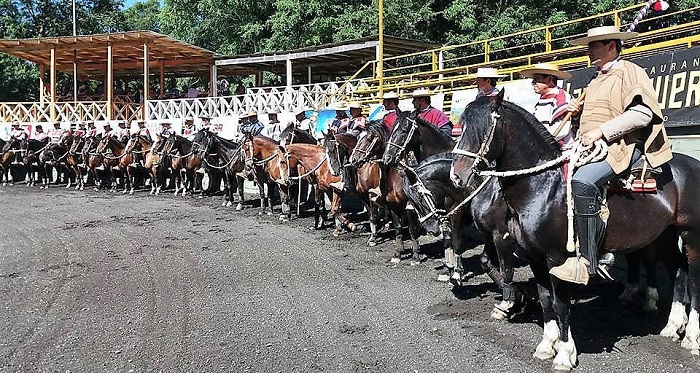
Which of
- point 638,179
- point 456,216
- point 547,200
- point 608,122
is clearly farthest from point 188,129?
point 608,122

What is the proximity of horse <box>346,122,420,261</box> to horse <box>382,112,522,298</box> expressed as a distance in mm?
927

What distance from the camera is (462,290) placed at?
7.80 metres

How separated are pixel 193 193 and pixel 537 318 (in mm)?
15479

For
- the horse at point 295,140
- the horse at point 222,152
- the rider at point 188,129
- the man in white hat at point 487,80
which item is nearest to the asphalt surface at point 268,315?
the man in white hat at point 487,80

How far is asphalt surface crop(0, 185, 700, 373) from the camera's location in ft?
17.5

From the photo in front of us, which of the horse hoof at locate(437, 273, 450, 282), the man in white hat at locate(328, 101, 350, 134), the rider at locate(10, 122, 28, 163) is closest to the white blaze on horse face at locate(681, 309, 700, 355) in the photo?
the horse hoof at locate(437, 273, 450, 282)

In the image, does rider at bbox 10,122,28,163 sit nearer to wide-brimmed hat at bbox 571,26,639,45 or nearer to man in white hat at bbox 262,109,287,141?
man in white hat at bbox 262,109,287,141

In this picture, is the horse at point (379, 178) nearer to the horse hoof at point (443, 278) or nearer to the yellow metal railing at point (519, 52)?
the horse hoof at point (443, 278)

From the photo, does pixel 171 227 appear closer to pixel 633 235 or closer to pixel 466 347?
pixel 466 347

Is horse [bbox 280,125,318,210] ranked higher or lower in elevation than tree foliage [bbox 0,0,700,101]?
lower

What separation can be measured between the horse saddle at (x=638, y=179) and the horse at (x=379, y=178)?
167 inches

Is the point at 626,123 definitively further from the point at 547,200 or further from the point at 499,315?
the point at 499,315

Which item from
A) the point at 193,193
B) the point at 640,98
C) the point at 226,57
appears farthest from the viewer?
the point at 226,57

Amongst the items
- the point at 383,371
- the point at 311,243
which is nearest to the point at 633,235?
the point at 383,371
